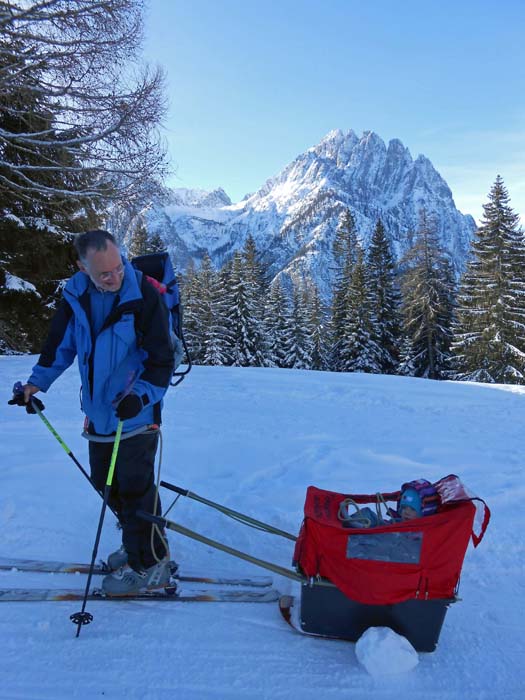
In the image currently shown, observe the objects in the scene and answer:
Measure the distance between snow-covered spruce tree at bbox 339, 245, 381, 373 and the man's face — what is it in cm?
2942

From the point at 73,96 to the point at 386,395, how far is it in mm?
8550

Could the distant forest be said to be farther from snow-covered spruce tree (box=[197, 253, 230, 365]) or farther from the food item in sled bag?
the food item in sled bag

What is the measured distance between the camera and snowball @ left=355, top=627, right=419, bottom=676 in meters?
2.32

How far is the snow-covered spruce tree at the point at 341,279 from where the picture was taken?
34.1 metres

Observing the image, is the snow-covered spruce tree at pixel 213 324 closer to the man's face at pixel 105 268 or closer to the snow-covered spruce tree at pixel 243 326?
the snow-covered spruce tree at pixel 243 326

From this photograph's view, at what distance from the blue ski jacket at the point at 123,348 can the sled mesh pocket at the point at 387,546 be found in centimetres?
139

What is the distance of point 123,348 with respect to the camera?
8.52 feet

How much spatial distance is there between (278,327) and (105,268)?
34385 mm

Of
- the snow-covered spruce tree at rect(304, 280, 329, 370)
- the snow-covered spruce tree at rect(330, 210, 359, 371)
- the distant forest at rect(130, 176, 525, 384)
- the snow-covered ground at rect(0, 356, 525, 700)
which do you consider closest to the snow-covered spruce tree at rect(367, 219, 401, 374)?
the distant forest at rect(130, 176, 525, 384)

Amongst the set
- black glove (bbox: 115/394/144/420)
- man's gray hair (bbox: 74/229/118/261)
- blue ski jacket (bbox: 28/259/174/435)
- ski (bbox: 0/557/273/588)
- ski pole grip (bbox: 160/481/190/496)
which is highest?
man's gray hair (bbox: 74/229/118/261)

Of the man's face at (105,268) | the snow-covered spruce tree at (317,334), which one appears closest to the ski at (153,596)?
the man's face at (105,268)

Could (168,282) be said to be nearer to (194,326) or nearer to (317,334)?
(194,326)

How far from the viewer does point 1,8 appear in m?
7.92

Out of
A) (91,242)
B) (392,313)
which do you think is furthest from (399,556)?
(392,313)
